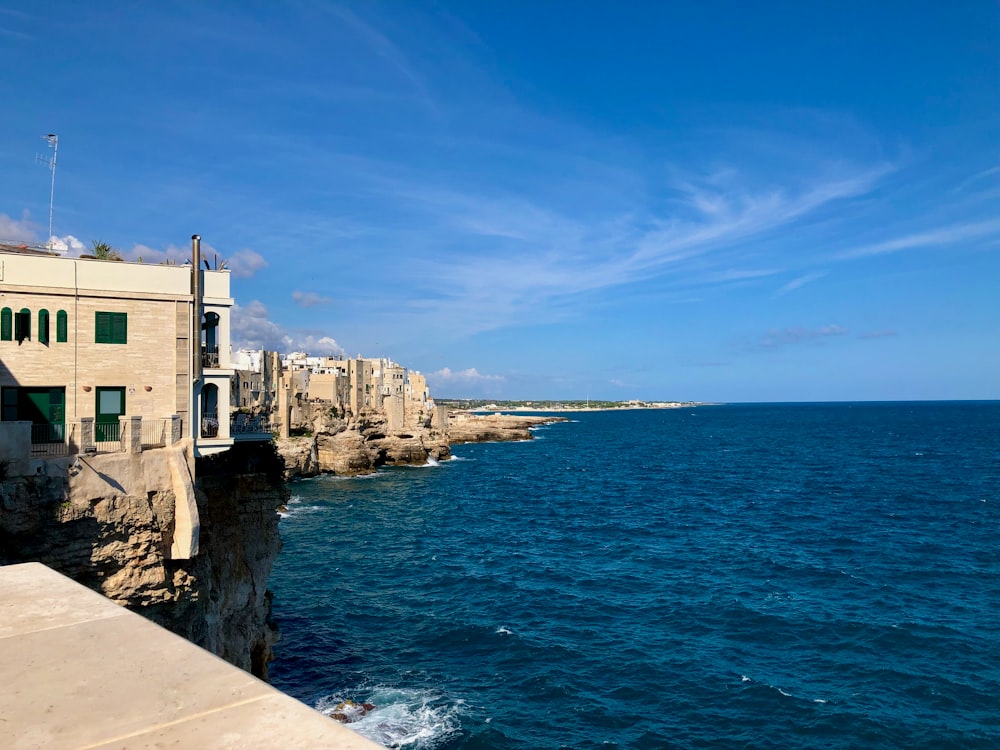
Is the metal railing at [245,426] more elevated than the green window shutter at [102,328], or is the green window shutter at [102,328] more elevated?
the green window shutter at [102,328]

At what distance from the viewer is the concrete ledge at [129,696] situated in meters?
4.29

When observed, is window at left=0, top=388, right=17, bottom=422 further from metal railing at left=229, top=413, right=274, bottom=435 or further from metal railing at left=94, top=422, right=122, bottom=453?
metal railing at left=229, top=413, right=274, bottom=435

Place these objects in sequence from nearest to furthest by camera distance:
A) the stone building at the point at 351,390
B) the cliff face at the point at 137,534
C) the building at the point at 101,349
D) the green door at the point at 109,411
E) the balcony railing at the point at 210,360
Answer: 1. the cliff face at the point at 137,534
2. the building at the point at 101,349
3. the green door at the point at 109,411
4. the balcony railing at the point at 210,360
5. the stone building at the point at 351,390

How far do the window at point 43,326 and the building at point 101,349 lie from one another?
0.08ft

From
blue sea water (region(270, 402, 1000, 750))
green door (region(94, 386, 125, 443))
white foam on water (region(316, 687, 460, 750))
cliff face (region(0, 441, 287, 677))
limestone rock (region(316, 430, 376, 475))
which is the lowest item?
white foam on water (region(316, 687, 460, 750))

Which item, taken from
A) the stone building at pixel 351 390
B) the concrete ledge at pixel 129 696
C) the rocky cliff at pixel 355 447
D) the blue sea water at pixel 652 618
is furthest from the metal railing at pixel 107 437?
the stone building at pixel 351 390

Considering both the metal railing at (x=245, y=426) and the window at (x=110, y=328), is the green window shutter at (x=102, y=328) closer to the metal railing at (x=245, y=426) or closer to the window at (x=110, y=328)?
the window at (x=110, y=328)

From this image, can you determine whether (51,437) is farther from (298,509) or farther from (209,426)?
(298,509)

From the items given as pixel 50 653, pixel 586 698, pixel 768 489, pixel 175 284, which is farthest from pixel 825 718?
pixel 768 489

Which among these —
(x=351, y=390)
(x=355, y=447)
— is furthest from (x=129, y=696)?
(x=351, y=390)

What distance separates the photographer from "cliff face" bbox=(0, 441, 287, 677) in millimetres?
13727

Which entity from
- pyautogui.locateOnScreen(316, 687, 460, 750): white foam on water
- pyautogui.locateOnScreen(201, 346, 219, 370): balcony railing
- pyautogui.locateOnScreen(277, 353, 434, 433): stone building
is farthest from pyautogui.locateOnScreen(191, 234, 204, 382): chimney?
pyautogui.locateOnScreen(277, 353, 434, 433): stone building

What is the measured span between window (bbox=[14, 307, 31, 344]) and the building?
0.03 m

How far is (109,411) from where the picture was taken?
17203 mm
